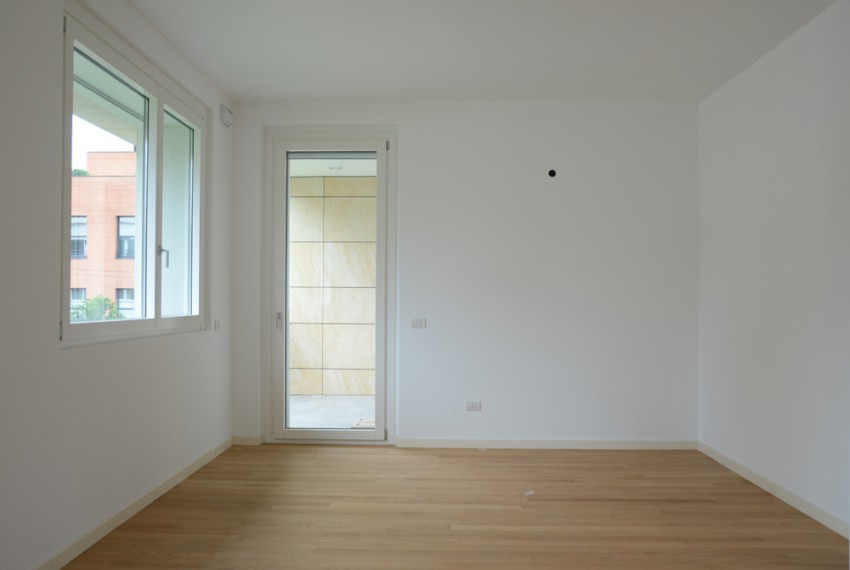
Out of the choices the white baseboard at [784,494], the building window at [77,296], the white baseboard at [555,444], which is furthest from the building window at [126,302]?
the white baseboard at [784,494]

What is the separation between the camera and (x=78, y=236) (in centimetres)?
282

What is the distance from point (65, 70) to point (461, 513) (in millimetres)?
3280

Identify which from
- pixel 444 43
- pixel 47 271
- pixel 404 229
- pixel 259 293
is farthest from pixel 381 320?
pixel 47 271

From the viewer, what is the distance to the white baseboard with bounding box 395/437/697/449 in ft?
15.4

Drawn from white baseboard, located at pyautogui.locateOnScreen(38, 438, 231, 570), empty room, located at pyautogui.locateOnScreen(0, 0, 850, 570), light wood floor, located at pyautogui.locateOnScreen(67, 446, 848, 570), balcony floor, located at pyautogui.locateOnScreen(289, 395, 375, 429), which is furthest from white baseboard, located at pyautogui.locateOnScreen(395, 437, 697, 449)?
white baseboard, located at pyautogui.locateOnScreen(38, 438, 231, 570)

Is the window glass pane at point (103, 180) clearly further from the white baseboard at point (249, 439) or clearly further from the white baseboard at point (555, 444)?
the white baseboard at point (555, 444)

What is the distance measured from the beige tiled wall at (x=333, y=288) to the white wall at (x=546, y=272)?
0.33 m

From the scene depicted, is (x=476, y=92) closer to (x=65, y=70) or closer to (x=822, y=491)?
(x=65, y=70)

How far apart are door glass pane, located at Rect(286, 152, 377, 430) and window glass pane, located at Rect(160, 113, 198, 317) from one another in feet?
3.03

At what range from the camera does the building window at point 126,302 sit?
10.5ft

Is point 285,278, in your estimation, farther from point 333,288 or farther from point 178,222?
point 178,222

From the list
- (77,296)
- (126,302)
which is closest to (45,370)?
(77,296)

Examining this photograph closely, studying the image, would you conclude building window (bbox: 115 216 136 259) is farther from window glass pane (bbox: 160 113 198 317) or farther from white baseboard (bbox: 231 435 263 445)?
white baseboard (bbox: 231 435 263 445)

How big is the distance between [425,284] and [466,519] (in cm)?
212
